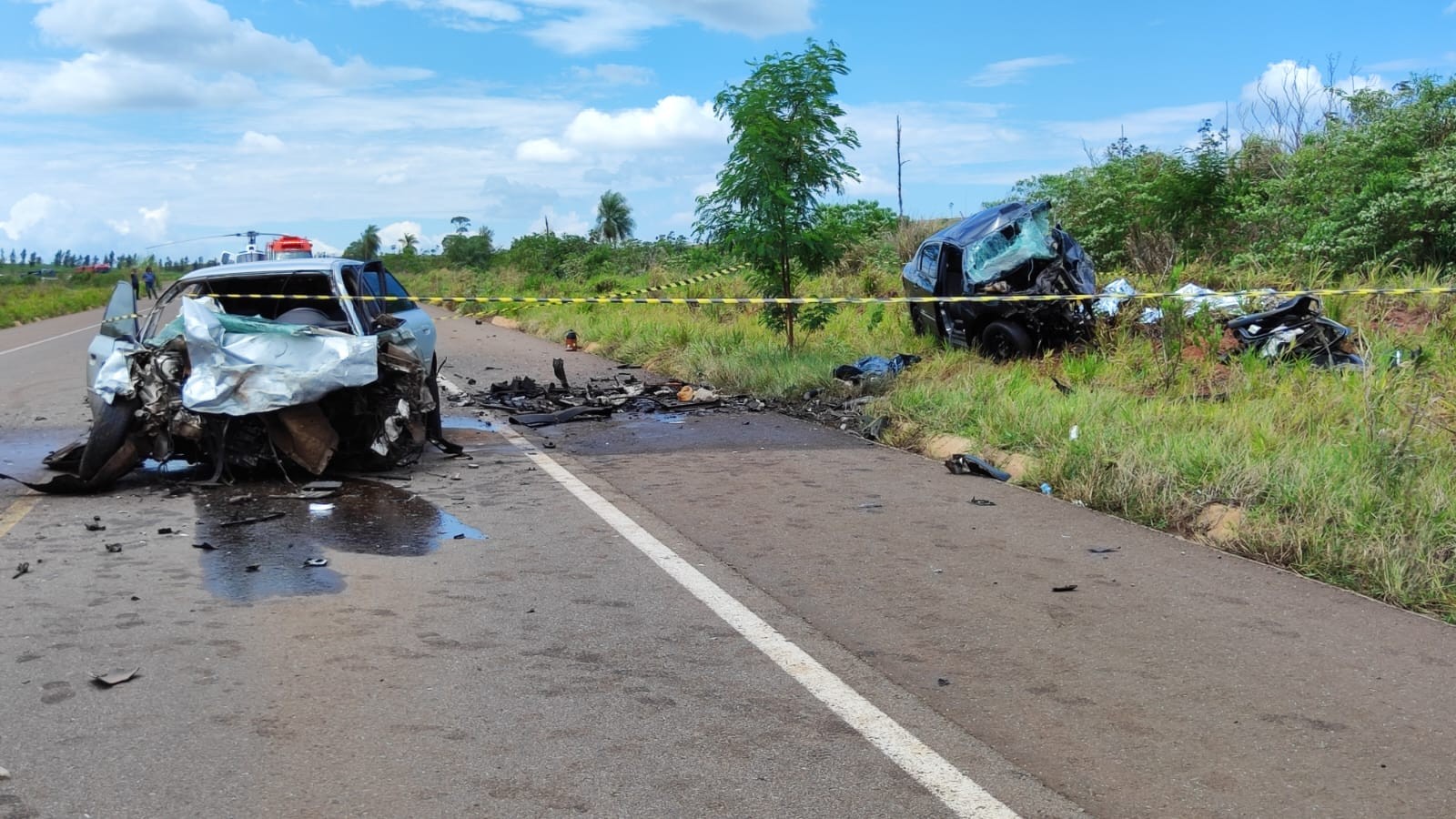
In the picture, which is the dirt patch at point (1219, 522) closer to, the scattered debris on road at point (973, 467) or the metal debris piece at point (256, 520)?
the scattered debris on road at point (973, 467)

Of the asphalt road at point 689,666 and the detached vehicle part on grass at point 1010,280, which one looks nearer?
the asphalt road at point 689,666

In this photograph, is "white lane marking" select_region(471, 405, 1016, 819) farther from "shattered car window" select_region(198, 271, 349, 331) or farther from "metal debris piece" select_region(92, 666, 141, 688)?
"shattered car window" select_region(198, 271, 349, 331)

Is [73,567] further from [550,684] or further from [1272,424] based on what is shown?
[1272,424]

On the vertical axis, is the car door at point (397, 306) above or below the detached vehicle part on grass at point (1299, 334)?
above

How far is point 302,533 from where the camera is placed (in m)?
7.07

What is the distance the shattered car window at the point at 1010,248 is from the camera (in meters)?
13.4

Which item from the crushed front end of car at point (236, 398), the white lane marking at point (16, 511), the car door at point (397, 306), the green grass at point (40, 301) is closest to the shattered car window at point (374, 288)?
the car door at point (397, 306)

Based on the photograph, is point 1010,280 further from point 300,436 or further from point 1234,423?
point 300,436

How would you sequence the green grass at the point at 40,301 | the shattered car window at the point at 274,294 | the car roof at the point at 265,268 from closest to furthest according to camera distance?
the car roof at the point at 265,268
the shattered car window at the point at 274,294
the green grass at the point at 40,301

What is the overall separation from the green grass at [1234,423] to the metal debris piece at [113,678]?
5.46 m

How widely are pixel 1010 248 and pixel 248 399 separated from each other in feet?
28.1

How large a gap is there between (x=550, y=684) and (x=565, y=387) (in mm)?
9902

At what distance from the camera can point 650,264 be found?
4319 centimetres

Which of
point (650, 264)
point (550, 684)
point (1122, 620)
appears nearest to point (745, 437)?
point (1122, 620)
